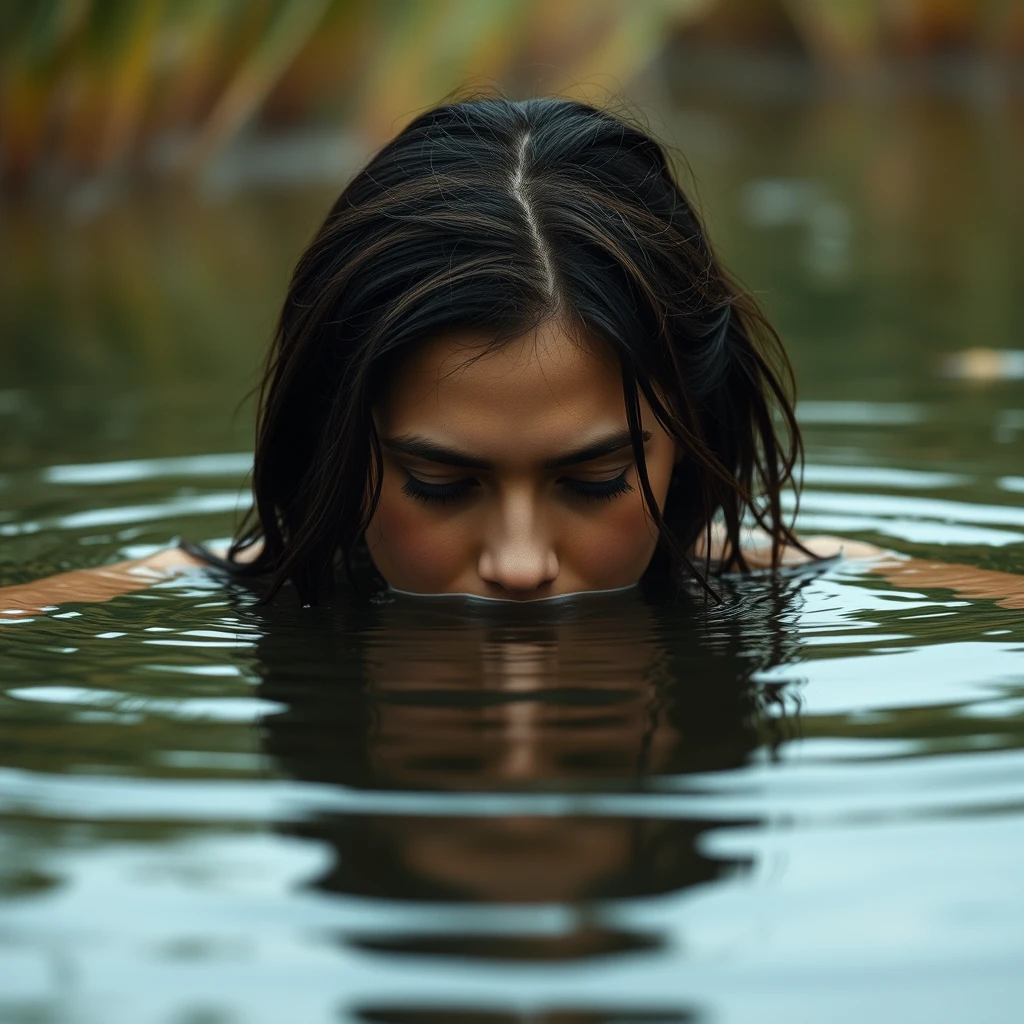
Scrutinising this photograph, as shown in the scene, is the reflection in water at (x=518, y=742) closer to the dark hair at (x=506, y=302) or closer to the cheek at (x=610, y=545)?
the cheek at (x=610, y=545)

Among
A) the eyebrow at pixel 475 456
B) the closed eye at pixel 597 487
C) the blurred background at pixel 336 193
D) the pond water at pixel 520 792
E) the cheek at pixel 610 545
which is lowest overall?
the pond water at pixel 520 792

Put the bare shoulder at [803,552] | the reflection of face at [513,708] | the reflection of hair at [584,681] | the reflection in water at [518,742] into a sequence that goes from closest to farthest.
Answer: the reflection in water at [518,742] → the reflection of hair at [584,681] → the reflection of face at [513,708] → the bare shoulder at [803,552]

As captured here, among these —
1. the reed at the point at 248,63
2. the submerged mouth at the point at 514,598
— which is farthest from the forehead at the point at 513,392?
the reed at the point at 248,63

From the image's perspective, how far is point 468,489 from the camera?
316 centimetres

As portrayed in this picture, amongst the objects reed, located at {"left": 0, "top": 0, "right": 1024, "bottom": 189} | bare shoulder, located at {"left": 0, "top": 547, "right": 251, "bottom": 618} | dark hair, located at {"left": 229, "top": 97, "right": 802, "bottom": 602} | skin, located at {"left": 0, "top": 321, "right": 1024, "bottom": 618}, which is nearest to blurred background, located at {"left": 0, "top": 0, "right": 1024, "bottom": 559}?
reed, located at {"left": 0, "top": 0, "right": 1024, "bottom": 189}

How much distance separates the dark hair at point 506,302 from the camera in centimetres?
321

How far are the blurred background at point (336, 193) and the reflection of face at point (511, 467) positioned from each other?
703mm

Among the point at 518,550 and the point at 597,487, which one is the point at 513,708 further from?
the point at 597,487

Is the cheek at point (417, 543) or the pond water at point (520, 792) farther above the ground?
the cheek at point (417, 543)

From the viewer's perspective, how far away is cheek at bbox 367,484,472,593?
3221 mm

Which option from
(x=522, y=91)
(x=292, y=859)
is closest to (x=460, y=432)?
(x=292, y=859)

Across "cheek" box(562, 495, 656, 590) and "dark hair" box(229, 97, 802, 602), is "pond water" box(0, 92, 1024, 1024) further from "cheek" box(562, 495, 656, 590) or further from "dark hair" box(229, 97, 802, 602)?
"dark hair" box(229, 97, 802, 602)

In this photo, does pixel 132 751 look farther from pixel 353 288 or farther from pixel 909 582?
pixel 909 582

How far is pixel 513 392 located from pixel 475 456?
0.13 metres
